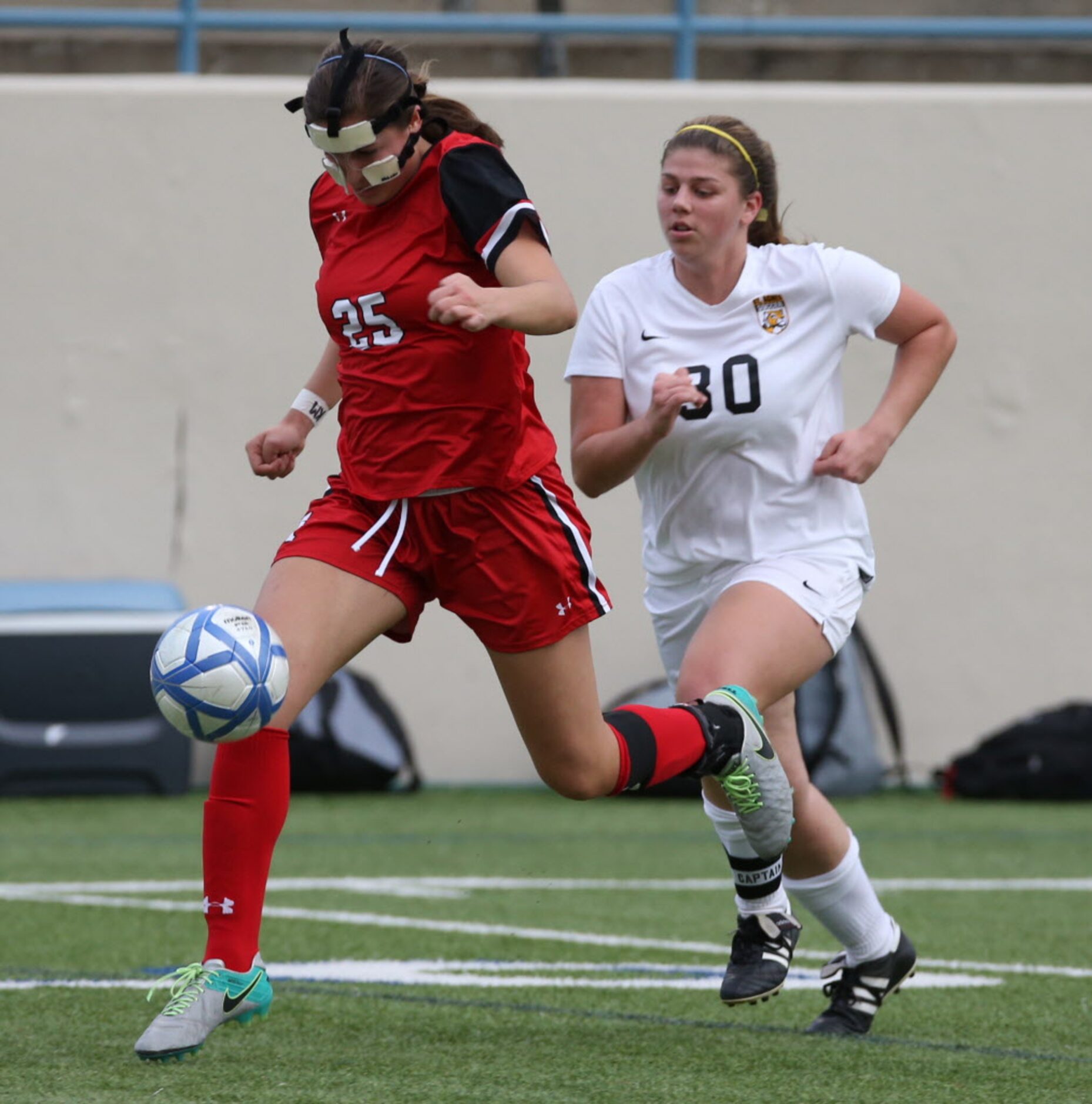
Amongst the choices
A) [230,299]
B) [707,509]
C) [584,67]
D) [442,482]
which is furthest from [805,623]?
[584,67]

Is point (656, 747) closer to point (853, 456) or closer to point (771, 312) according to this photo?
point (853, 456)

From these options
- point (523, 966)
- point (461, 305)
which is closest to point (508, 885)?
point (523, 966)

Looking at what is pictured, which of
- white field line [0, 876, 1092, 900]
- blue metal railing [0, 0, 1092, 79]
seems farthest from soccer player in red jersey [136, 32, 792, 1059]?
blue metal railing [0, 0, 1092, 79]

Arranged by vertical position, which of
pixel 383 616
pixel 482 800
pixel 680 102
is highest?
pixel 680 102

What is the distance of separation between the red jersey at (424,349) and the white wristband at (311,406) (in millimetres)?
375

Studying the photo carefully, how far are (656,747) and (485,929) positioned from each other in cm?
204

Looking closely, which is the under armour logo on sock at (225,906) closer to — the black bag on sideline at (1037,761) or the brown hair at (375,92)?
the brown hair at (375,92)

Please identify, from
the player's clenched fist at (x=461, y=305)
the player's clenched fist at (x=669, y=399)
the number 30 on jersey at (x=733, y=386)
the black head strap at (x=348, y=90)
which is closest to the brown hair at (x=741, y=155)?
the number 30 on jersey at (x=733, y=386)

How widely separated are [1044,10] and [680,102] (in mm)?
2791

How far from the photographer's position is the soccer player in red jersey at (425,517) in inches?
146

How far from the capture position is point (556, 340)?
11.0m

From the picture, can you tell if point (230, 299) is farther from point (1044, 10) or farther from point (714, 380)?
point (714, 380)

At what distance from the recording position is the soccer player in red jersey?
3719 millimetres

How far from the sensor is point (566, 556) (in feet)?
13.1
